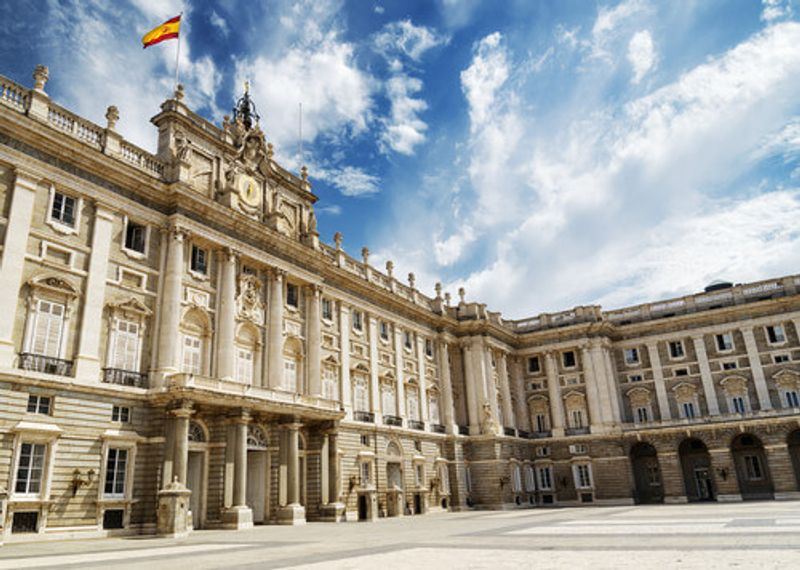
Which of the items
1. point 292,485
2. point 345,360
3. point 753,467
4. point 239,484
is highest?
point 345,360

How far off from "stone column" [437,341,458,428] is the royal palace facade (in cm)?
18

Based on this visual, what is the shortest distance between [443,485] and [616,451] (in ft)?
52.1

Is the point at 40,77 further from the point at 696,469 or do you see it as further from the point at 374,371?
the point at 696,469

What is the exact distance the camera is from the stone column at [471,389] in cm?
4878

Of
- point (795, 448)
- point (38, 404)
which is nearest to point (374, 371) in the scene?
point (38, 404)

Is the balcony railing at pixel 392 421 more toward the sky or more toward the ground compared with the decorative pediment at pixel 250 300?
more toward the ground

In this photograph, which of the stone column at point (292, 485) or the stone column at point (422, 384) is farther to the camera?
the stone column at point (422, 384)

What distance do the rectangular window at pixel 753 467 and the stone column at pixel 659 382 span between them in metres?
6.32

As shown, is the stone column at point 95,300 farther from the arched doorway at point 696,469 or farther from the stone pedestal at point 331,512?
the arched doorway at point 696,469

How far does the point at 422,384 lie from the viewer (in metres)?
45.8

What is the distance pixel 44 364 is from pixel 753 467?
49165mm

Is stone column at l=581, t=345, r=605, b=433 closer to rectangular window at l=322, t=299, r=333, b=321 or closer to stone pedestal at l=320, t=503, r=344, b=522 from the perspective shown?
rectangular window at l=322, t=299, r=333, b=321

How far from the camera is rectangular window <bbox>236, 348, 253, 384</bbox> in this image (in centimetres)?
3062

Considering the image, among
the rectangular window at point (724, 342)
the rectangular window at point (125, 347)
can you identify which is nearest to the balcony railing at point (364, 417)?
the rectangular window at point (125, 347)
